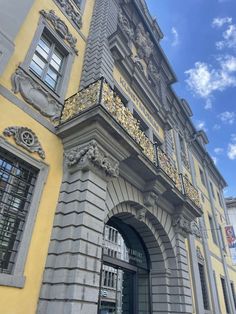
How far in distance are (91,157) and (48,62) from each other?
12.2ft

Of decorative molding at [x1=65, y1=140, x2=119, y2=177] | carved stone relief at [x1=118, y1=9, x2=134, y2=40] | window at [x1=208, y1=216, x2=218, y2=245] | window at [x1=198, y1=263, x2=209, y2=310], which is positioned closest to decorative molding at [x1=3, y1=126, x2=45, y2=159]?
decorative molding at [x1=65, y1=140, x2=119, y2=177]

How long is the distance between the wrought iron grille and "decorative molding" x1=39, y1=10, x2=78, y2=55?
203 inches

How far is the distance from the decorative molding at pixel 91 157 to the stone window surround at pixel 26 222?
68cm

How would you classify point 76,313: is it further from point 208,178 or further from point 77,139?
point 208,178

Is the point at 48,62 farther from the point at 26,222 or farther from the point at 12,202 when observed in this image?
the point at 26,222

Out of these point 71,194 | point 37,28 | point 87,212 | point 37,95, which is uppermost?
point 37,28

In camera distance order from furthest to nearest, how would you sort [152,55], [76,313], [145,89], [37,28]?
[152,55], [145,89], [37,28], [76,313]

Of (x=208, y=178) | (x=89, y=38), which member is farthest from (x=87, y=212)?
(x=208, y=178)

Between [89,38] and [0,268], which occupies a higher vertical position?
[89,38]

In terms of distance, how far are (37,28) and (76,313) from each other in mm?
7549

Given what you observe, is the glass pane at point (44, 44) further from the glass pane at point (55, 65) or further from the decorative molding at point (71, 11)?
the decorative molding at point (71, 11)

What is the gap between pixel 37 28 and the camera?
802 cm

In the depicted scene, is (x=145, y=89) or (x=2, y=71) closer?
(x=2, y=71)

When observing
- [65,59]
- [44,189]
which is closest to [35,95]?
[44,189]
